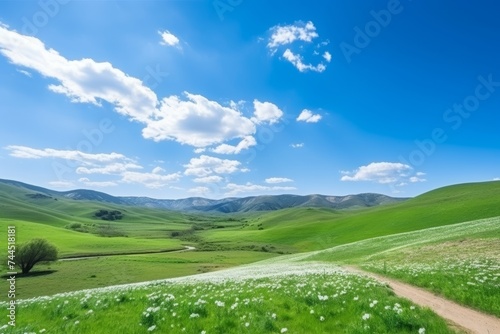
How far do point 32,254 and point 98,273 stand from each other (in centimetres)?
2052

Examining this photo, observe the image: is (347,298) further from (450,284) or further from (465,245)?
(465,245)

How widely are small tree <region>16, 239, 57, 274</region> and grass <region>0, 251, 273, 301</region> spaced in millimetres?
2655

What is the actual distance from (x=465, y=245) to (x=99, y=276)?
220 feet

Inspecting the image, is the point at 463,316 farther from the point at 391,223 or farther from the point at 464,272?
the point at 391,223

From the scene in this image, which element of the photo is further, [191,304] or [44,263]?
[44,263]

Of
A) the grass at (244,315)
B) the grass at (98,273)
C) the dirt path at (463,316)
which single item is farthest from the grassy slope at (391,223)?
the grass at (244,315)

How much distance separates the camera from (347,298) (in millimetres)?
12453

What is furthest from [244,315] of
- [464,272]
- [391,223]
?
[391,223]

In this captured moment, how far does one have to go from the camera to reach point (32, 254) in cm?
7631

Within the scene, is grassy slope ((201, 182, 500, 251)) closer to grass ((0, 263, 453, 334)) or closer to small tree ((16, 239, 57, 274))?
small tree ((16, 239, 57, 274))

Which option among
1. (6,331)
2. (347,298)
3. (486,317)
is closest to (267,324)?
(347,298)

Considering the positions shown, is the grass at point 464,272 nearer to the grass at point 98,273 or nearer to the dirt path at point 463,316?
the dirt path at point 463,316

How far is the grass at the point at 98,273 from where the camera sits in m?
55.5

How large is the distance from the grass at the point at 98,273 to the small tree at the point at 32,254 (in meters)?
2.65
